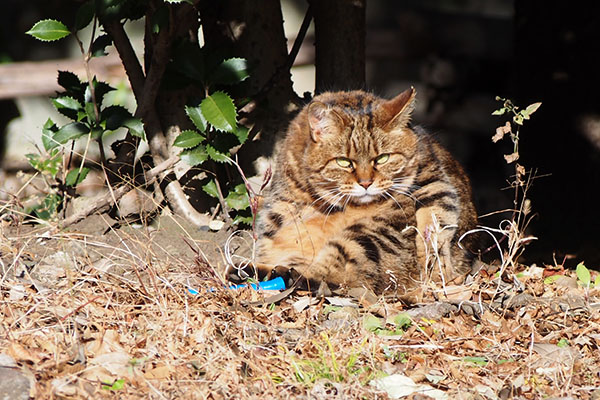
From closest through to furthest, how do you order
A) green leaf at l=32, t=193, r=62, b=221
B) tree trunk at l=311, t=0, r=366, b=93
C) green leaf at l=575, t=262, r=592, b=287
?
green leaf at l=575, t=262, r=592, b=287 → green leaf at l=32, t=193, r=62, b=221 → tree trunk at l=311, t=0, r=366, b=93

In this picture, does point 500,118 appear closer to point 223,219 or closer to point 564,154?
point 564,154

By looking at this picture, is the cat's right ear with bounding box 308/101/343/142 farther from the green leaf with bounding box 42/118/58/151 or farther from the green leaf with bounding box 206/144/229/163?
the green leaf with bounding box 42/118/58/151

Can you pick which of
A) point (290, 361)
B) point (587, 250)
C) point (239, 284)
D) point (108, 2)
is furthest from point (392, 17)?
point (290, 361)

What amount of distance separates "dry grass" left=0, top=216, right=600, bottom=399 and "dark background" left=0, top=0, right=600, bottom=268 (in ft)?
4.39

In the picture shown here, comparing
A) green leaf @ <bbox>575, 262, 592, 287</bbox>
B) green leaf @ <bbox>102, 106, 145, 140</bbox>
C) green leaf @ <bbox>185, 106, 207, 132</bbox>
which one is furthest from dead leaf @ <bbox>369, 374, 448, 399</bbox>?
green leaf @ <bbox>102, 106, 145, 140</bbox>

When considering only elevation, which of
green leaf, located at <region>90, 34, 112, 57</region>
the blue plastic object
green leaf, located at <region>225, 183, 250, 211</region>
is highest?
green leaf, located at <region>90, 34, 112, 57</region>

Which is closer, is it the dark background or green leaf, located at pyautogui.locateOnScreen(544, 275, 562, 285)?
green leaf, located at pyautogui.locateOnScreen(544, 275, 562, 285)

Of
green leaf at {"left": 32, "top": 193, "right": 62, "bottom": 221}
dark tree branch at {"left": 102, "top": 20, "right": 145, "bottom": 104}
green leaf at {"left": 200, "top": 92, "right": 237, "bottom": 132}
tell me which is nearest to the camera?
green leaf at {"left": 200, "top": 92, "right": 237, "bottom": 132}

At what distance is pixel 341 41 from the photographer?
447 cm

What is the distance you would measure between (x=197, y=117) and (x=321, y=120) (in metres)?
0.84

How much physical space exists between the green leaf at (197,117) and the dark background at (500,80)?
1.02 m

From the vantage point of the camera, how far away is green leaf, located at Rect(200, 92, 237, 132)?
3.81 metres

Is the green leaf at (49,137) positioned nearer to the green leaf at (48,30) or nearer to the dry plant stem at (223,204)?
the green leaf at (48,30)

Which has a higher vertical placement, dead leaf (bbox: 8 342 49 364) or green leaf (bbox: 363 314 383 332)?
dead leaf (bbox: 8 342 49 364)
